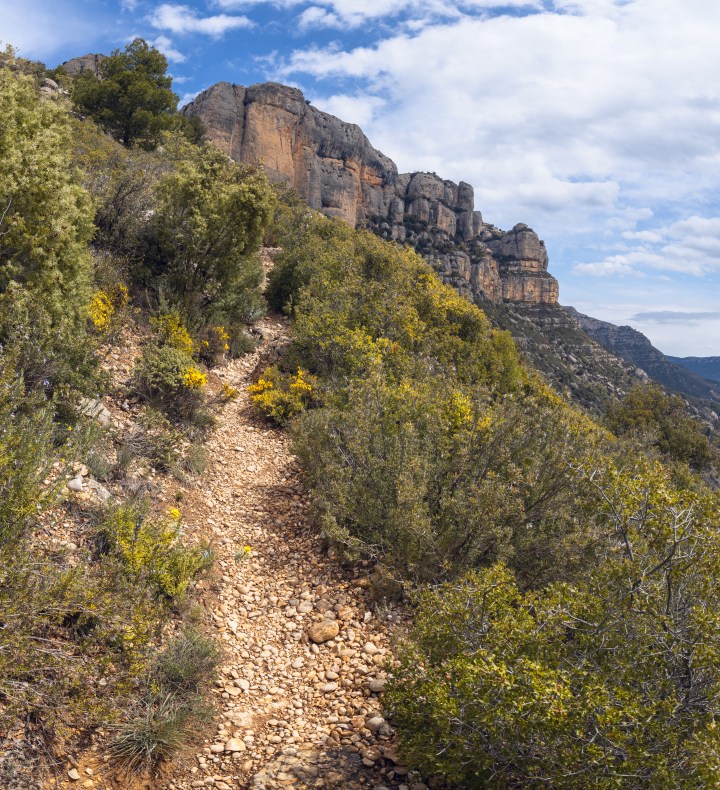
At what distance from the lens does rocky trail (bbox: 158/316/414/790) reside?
12.4 feet

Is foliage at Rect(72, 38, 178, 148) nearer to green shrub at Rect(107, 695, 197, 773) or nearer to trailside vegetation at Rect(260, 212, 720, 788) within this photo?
trailside vegetation at Rect(260, 212, 720, 788)

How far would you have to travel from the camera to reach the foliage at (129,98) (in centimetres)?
2578

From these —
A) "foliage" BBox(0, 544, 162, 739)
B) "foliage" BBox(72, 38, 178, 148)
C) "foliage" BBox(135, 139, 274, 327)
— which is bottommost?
"foliage" BBox(0, 544, 162, 739)

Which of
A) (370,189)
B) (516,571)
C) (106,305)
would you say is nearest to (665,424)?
(516,571)

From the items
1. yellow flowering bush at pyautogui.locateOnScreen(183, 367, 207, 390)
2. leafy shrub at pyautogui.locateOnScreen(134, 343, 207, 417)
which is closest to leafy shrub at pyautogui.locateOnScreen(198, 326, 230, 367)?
leafy shrub at pyautogui.locateOnScreen(134, 343, 207, 417)

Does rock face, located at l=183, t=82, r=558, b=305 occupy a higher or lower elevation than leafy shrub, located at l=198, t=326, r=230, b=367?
higher

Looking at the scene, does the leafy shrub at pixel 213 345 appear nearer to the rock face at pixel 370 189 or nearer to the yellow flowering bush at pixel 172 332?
the yellow flowering bush at pixel 172 332

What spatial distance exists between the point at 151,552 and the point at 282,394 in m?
5.72

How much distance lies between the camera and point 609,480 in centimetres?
382

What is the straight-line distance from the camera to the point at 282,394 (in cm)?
1039

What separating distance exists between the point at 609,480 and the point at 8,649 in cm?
446

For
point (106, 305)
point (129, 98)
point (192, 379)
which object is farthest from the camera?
point (129, 98)

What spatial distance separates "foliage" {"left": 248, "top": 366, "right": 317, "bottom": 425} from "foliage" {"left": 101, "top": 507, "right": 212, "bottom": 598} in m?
4.81

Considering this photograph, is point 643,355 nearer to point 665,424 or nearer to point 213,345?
point 665,424
